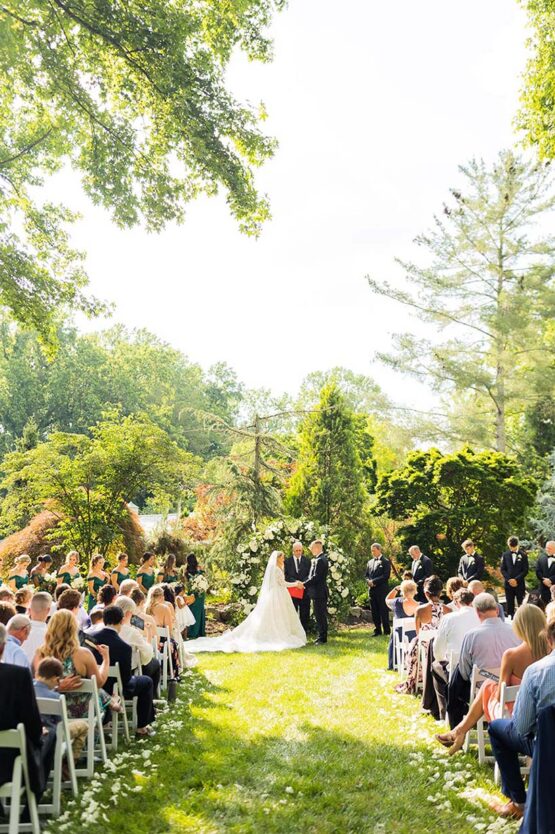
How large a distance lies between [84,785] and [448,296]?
25296mm

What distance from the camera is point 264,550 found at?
15672 millimetres

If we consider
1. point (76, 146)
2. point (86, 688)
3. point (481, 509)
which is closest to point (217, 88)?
point (76, 146)

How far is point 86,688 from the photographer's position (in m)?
5.43

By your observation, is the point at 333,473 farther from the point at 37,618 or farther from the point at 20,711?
the point at 20,711

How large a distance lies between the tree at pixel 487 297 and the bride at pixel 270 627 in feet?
49.5

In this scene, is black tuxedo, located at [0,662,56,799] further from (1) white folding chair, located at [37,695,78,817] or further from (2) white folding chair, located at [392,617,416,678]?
(2) white folding chair, located at [392,617,416,678]

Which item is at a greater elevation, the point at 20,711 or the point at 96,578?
the point at 96,578

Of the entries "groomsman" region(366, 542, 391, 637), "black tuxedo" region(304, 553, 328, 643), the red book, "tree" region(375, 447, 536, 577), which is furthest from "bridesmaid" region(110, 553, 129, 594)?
"tree" region(375, 447, 536, 577)

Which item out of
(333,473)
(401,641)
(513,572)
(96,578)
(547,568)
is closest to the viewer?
(401,641)

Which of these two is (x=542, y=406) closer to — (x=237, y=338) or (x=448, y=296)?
(x=448, y=296)

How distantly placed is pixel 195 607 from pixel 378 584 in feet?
12.1

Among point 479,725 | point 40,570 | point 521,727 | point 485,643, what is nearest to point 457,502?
point 40,570

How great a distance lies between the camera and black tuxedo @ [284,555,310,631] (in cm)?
1435

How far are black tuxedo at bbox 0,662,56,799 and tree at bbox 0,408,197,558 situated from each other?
13.5m
